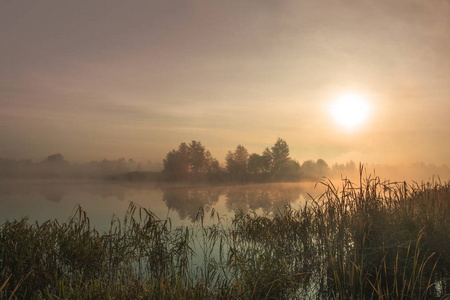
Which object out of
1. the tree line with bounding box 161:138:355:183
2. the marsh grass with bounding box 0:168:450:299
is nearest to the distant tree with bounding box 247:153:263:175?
the tree line with bounding box 161:138:355:183

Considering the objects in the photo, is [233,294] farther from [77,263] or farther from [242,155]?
[242,155]

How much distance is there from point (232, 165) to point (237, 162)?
1032 millimetres

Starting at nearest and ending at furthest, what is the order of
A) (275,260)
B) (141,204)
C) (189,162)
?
(275,260) → (141,204) → (189,162)

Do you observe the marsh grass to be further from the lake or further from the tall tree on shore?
the tall tree on shore

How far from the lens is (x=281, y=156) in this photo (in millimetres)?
58469

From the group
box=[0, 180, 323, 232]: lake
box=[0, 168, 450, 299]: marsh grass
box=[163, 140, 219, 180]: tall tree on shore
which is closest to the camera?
box=[0, 168, 450, 299]: marsh grass

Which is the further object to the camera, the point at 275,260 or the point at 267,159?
the point at 267,159

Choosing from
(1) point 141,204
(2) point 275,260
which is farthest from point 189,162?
(2) point 275,260

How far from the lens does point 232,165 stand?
5725 centimetres

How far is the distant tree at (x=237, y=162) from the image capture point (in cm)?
5716

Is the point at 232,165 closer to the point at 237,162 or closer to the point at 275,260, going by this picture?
the point at 237,162

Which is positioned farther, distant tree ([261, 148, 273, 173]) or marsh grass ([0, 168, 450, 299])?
distant tree ([261, 148, 273, 173])

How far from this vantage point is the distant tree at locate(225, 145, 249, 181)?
57.2 m

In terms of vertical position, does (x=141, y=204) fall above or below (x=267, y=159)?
below
